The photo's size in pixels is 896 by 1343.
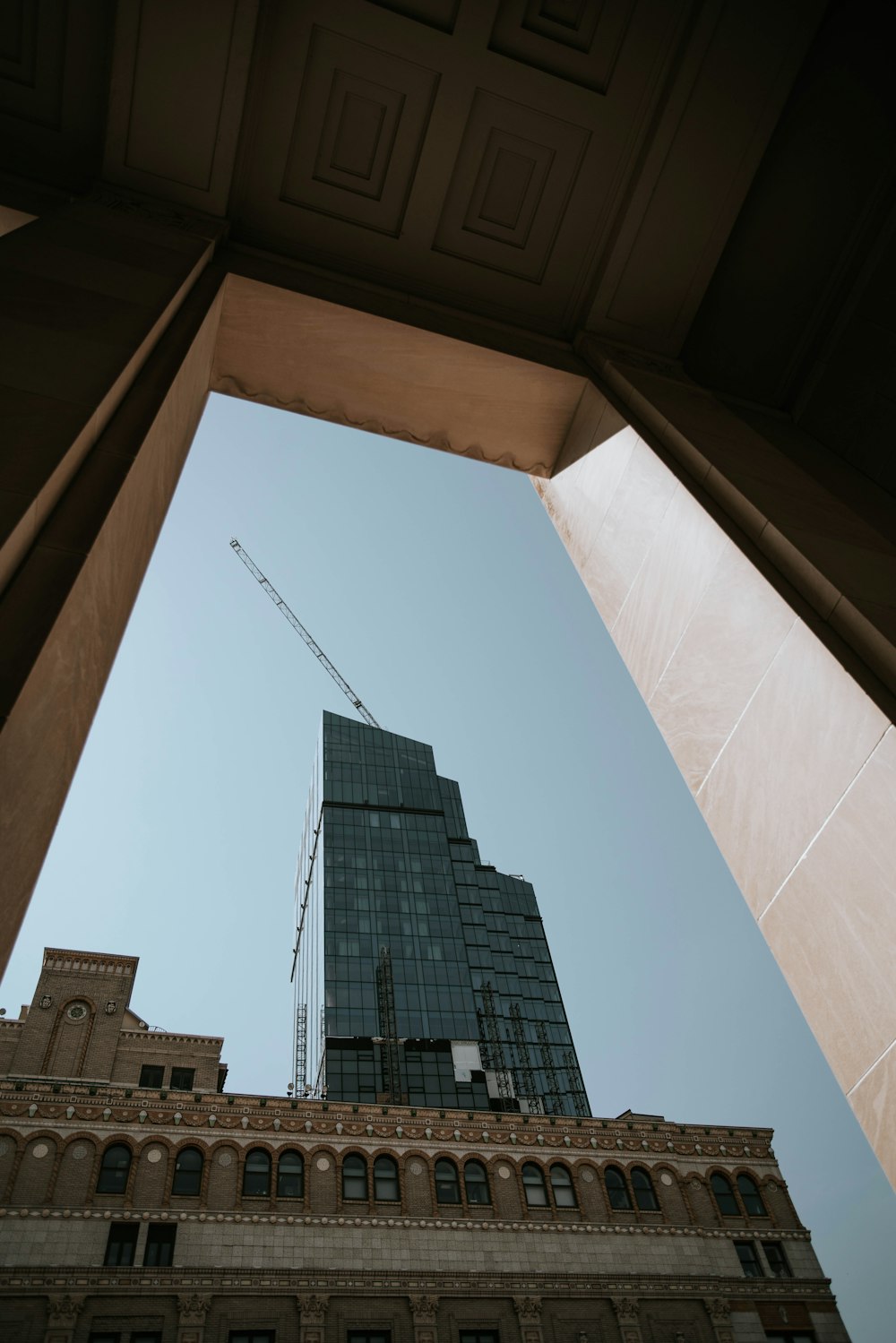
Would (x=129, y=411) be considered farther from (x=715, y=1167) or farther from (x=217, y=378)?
(x=715, y=1167)

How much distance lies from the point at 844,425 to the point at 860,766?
11.1ft

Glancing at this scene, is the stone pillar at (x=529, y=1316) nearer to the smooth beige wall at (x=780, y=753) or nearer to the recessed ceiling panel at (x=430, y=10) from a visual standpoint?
the smooth beige wall at (x=780, y=753)

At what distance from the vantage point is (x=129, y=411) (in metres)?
3.35

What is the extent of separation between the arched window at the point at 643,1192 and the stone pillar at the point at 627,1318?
11.5ft

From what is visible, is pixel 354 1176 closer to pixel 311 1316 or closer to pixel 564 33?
pixel 311 1316

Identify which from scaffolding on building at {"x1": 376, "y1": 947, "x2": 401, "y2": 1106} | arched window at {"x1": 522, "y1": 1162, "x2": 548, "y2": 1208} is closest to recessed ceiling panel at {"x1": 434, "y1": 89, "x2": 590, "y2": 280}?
arched window at {"x1": 522, "y1": 1162, "x2": 548, "y2": 1208}

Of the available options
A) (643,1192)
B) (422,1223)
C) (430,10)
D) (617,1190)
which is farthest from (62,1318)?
(430,10)

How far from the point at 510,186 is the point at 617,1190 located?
132ft

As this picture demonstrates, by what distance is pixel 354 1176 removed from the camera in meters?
32.9

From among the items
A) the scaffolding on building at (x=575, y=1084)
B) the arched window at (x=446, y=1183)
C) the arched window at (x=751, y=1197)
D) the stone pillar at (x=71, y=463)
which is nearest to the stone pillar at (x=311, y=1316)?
the arched window at (x=446, y=1183)

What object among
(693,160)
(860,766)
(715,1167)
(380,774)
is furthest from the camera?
(380,774)

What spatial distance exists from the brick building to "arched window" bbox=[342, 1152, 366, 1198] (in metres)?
0.10

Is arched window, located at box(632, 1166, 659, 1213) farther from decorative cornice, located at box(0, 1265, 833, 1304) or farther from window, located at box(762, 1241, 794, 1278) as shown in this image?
window, located at box(762, 1241, 794, 1278)

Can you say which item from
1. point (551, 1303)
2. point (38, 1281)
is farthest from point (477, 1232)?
point (38, 1281)
